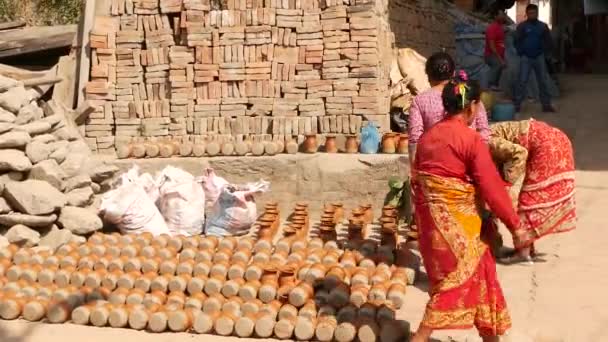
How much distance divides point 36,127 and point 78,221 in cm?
107

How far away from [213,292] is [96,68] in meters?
4.25

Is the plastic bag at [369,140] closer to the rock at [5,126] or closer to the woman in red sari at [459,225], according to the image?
the rock at [5,126]

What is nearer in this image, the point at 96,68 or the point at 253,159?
the point at 253,159

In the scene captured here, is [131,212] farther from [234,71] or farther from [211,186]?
[234,71]

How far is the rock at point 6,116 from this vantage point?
6.14 m

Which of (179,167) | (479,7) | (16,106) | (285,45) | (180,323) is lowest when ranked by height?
(180,323)

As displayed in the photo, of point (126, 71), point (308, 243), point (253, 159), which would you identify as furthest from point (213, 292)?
point (126, 71)

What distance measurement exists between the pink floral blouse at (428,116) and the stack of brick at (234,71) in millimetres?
2683

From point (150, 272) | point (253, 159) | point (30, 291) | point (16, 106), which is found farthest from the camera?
point (253, 159)

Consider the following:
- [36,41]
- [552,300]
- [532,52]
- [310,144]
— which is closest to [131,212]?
[310,144]

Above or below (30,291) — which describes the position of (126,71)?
above

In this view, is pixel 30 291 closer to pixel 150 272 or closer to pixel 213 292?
pixel 150 272

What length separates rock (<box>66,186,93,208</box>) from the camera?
602cm

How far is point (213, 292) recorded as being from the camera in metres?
4.59
